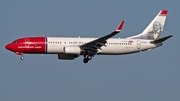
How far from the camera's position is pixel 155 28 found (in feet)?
304

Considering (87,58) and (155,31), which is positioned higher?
(155,31)

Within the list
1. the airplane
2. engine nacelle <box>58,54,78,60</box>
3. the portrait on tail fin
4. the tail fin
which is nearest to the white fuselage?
the airplane

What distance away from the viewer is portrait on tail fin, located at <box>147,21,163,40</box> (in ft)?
300

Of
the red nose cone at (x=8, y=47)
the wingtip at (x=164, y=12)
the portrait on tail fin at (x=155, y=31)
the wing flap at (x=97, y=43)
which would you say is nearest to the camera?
the wing flap at (x=97, y=43)

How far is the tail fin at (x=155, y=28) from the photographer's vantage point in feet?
298

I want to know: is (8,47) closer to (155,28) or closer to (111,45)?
(111,45)

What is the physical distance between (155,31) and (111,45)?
32.3ft

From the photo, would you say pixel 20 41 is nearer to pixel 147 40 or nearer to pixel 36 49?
pixel 36 49

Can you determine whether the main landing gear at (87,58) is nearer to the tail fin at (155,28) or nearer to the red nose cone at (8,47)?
the tail fin at (155,28)

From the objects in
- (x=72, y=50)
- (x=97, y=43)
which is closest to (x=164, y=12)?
(x=97, y=43)

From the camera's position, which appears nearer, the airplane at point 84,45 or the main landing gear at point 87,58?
the airplane at point 84,45

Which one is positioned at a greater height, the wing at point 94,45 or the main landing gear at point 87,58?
the wing at point 94,45

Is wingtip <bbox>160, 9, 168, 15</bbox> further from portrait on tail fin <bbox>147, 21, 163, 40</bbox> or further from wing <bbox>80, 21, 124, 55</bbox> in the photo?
wing <bbox>80, 21, 124, 55</bbox>

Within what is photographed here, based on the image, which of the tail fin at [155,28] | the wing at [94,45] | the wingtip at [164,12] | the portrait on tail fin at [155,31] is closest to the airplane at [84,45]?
the wing at [94,45]
